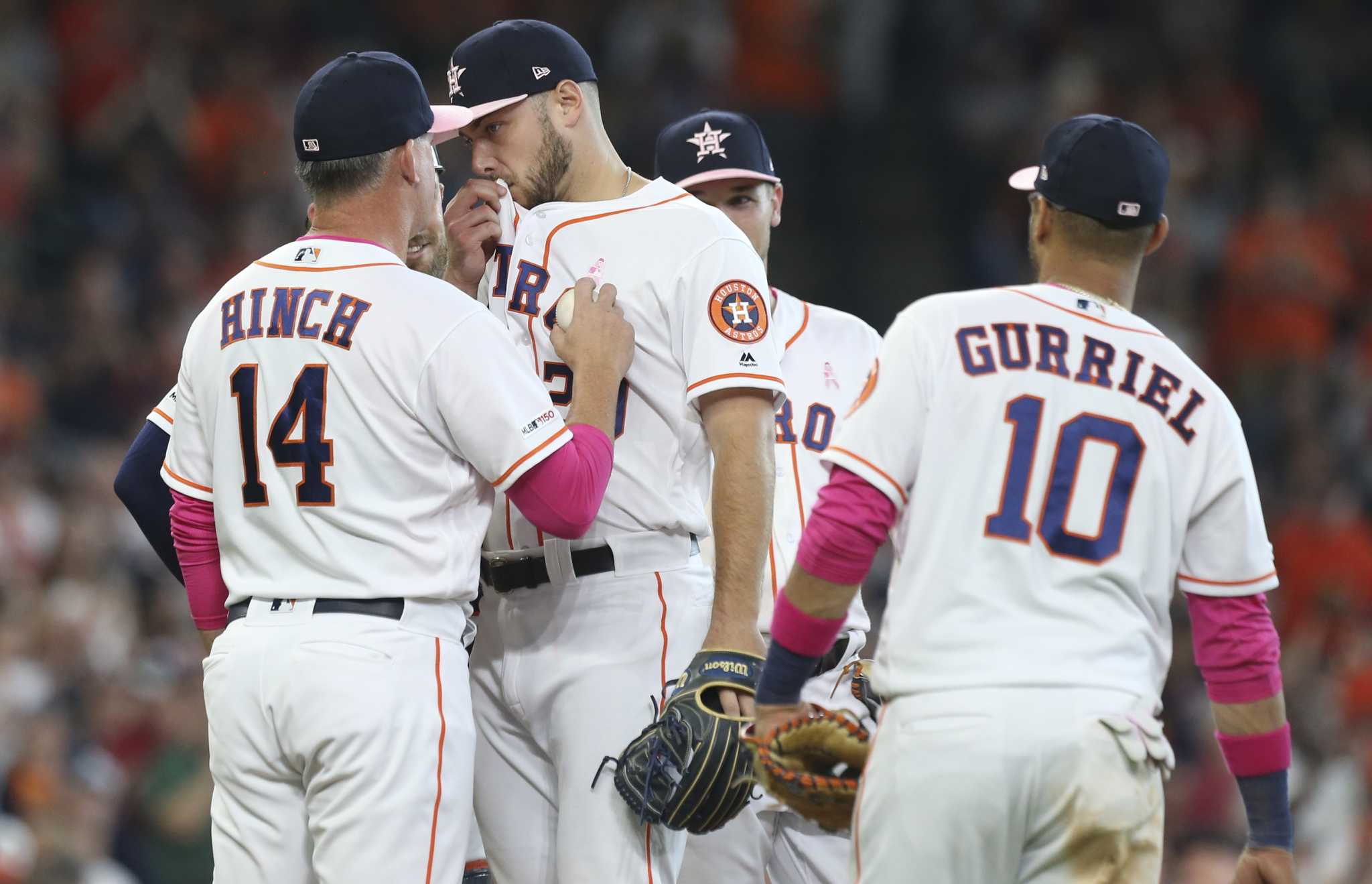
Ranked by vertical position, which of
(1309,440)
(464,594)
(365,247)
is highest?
(365,247)

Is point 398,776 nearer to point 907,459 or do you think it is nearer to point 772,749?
point 772,749

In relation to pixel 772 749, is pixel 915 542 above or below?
above

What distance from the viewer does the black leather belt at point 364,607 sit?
138 inches

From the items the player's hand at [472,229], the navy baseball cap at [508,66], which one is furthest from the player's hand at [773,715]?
the navy baseball cap at [508,66]

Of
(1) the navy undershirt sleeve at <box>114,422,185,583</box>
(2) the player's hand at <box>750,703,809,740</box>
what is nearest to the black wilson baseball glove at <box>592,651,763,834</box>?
(2) the player's hand at <box>750,703,809,740</box>

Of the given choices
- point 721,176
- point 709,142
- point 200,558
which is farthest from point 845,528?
point 709,142

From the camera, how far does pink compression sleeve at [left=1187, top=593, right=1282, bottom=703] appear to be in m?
3.43

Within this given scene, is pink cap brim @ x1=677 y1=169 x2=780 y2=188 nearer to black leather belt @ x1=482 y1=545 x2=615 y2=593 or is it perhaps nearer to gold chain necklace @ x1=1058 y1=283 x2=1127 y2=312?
black leather belt @ x1=482 y1=545 x2=615 y2=593

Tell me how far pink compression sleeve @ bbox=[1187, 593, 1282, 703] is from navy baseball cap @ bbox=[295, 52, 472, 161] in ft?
6.50

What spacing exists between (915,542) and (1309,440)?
781cm

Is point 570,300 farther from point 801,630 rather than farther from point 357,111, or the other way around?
point 801,630

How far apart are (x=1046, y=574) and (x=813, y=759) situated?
2.07ft

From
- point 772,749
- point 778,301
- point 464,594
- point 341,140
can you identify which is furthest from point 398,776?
point 778,301

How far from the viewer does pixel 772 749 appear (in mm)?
3473
